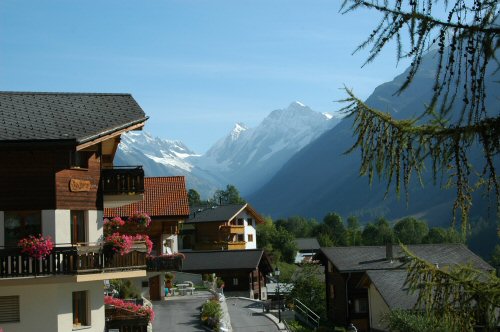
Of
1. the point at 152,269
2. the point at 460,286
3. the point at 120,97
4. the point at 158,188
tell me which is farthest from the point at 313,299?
the point at 460,286

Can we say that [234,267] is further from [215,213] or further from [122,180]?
[122,180]

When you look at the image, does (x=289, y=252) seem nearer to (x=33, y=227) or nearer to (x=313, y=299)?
(x=313, y=299)

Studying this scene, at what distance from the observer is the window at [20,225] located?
2212 cm

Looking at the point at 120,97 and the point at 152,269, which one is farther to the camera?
the point at 152,269

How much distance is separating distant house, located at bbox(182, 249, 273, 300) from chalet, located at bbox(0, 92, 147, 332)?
45111 mm

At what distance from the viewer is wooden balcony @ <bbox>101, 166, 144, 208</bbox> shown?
25094 millimetres

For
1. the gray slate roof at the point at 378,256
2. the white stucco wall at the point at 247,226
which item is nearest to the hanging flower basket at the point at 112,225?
the gray slate roof at the point at 378,256

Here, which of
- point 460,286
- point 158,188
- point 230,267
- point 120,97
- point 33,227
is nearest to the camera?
point 460,286

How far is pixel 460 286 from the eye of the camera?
8211 millimetres

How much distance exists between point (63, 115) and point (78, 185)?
2.61m

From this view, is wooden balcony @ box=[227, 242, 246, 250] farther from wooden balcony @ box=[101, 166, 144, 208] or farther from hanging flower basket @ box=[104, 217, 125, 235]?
wooden balcony @ box=[101, 166, 144, 208]

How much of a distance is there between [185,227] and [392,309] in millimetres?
52092

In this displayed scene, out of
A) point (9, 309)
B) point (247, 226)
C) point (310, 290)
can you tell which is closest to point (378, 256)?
point (310, 290)

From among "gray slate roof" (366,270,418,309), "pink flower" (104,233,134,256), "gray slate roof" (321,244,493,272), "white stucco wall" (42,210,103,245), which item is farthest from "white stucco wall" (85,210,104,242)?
"gray slate roof" (321,244,493,272)
